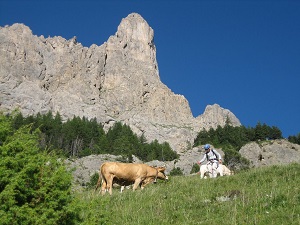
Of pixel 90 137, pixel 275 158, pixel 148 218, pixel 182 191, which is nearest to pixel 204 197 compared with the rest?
pixel 182 191

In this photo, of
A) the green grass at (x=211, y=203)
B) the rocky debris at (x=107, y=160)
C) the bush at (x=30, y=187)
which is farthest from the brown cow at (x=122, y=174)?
the rocky debris at (x=107, y=160)

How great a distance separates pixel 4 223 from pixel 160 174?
1506 centimetres

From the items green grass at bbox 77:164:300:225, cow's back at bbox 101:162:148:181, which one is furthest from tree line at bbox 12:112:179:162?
green grass at bbox 77:164:300:225

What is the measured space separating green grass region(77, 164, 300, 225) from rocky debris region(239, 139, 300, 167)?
240 feet

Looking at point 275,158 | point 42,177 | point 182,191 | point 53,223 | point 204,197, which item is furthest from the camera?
point 275,158

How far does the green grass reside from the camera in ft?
31.0

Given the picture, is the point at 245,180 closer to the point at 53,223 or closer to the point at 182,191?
the point at 182,191

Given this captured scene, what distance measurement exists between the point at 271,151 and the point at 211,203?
91575 millimetres

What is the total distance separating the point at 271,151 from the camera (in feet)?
325

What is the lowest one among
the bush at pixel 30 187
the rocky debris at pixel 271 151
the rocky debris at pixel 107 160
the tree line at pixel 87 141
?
the bush at pixel 30 187

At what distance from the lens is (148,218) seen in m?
10.8

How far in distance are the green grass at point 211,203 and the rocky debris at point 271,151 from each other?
240 feet

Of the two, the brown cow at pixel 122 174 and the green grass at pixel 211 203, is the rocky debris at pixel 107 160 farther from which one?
the green grass at pixel 211 203

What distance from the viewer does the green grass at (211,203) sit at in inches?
372
